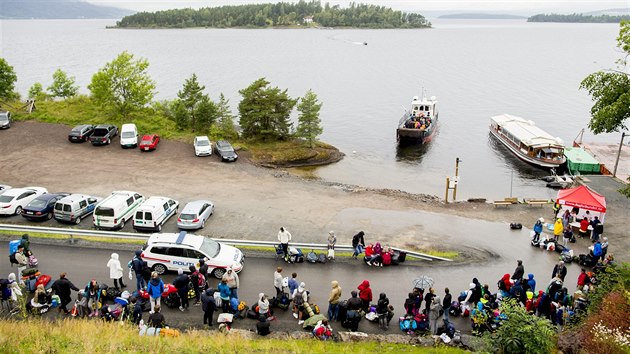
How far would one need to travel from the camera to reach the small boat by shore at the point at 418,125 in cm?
5653

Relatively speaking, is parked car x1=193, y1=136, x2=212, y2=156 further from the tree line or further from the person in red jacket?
the person in red jacket

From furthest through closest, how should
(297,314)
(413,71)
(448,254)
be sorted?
(413,71)
(448,254)
(297,314)

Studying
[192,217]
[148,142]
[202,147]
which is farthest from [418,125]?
[192,217]

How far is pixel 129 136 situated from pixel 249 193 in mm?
15703

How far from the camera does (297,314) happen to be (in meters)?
16.8

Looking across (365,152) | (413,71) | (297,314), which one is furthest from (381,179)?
(413,71)

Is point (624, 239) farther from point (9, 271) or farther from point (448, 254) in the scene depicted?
point (9, 271)

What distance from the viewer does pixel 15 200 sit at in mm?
27266

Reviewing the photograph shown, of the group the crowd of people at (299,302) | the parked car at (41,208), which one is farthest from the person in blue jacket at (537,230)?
the parked car at (41,208)

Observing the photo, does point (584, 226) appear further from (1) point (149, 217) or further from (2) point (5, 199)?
(2) point (5, 199)

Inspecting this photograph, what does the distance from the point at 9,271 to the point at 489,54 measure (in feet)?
565

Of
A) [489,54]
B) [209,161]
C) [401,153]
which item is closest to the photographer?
[209,161]

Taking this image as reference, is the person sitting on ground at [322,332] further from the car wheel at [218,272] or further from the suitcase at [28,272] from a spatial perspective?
the suitcase at [28,272]

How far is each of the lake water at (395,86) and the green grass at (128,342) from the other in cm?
2820
